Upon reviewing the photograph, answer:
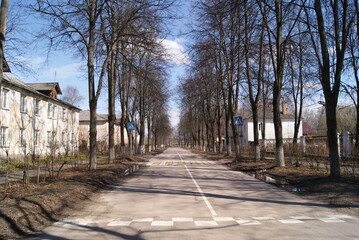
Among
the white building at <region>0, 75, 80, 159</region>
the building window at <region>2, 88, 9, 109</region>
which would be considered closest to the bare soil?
the white building at <region>0, 75, 80, 159</region>

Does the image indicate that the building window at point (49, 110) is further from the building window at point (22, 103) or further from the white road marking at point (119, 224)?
the white road marking at point (119, 224)

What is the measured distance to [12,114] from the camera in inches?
1008

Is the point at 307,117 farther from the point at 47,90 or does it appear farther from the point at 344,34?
the point at 344,34

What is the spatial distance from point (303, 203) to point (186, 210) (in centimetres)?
353

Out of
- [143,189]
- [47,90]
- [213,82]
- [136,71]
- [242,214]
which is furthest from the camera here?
[213,82]

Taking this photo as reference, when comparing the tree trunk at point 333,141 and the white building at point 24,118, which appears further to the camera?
the white building at point 24,118

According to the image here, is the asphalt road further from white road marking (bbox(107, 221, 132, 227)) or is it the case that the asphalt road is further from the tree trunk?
the tree trunk

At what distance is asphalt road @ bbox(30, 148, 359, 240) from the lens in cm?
599

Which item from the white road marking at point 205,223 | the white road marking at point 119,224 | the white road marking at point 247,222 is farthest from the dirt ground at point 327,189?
the white road marking at point 119,224

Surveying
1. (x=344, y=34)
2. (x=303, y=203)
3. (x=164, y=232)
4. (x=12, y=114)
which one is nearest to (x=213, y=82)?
(x=12, y=114)

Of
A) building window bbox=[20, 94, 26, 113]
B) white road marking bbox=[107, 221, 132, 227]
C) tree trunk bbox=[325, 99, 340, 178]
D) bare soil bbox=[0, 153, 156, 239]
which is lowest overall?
white road marking bbox=[107, 221, 132, 227]

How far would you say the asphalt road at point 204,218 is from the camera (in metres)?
5.99

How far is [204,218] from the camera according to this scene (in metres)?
7.27

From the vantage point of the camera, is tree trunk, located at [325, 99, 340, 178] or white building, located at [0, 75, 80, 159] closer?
tree trunk, located at [325, 99, 340, 178]
